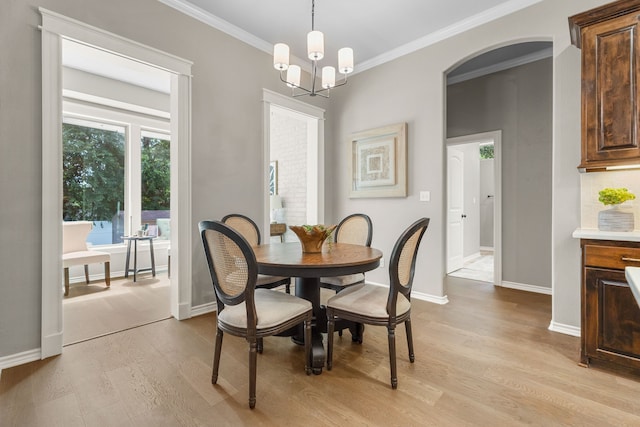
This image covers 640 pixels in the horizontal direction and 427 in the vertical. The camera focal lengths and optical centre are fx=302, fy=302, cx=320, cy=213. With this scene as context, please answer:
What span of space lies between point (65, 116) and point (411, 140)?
4.73m

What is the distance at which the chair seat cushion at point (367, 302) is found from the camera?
1.86 meters

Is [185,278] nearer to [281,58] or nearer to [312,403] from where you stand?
[312,403]

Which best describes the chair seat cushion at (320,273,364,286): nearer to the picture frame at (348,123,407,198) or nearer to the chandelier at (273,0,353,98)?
the picture frame at (348,123,407,198)

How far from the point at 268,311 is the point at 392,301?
0.75 meters

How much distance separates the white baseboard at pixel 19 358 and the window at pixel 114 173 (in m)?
2.79

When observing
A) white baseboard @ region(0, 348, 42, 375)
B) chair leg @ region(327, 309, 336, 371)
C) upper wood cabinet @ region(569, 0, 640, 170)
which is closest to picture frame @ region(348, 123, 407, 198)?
upper wood cabinet @ region(569, 0, 640, 170)

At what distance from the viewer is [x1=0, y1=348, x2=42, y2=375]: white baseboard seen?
2.02 m

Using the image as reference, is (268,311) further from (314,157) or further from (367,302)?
(314,157)

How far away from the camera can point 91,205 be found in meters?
4.47

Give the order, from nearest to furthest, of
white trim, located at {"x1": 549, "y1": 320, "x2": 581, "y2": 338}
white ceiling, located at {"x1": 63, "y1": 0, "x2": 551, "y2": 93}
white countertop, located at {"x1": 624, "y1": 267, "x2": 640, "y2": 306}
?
white countertop, located at {"x1": 624, "y1": 267, "x2": 640, "y2": 306} → white trim, located at {"x1": 549, "y1": 320, "x2": 581, "y2": 338} → white ceiling, located at {"x1": 63, "y1": 0, "x2": 551, "y2": 93}

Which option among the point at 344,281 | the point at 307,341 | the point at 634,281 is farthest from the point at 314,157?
the point at 634,281

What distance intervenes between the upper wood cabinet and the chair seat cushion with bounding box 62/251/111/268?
5.15 metres

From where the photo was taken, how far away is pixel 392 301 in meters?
1.84

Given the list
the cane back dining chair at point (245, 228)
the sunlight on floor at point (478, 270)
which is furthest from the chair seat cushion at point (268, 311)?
the sunlight on floor at point (478, 270)
